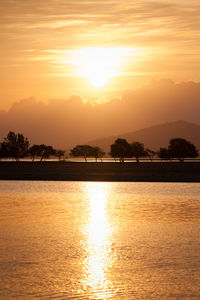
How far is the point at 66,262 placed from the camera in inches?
619

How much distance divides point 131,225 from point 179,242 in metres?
5.11

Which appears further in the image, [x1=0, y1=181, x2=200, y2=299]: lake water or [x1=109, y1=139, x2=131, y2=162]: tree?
[x1=109, y1=139, x2=131, y2=162]: tree

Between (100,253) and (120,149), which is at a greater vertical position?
(120,149)

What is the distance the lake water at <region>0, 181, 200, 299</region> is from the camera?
1252 centimetres

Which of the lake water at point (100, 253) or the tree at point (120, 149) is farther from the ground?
the tree at point (120, 149)

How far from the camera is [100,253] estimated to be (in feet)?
56.2

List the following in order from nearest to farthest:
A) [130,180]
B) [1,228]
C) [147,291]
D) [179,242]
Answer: [147,291], [179,242], [1,228], [130,180]

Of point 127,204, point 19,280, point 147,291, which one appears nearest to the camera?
point 147,291

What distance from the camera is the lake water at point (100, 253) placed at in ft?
41.1

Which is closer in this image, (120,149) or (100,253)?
(100,253)

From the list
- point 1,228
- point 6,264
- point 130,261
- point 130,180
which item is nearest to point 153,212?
point 1,228

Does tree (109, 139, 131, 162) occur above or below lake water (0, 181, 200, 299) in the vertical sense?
above

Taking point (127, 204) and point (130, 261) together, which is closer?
point (130, 261)

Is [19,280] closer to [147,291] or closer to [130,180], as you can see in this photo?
[147,291]
